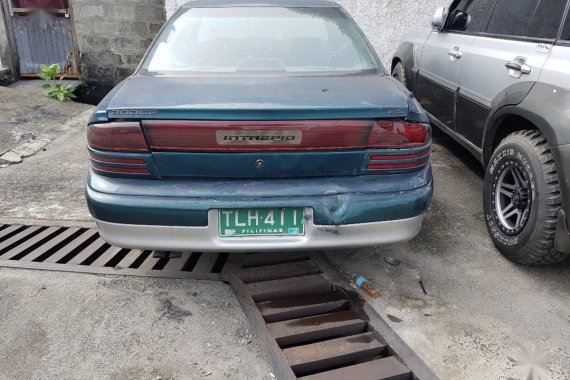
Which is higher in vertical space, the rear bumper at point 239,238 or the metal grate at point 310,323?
the rear bumper at point 239,238

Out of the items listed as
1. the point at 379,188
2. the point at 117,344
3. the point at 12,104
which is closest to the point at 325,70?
the point at 379,188

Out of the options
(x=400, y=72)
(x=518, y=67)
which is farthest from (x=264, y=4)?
(x=400, y=72)

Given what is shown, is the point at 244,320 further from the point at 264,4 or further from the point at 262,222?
the point at 264,4

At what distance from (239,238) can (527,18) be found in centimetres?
246

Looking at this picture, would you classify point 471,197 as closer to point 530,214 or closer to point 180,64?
point 530,214

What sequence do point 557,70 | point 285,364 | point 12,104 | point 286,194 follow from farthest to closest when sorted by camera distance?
point 12,104
point 557,70
point 286,194
point 285,364

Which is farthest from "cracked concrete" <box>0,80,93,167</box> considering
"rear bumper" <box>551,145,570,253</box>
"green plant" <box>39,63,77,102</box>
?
"rear bumper" <box>551,145,570,253</box>

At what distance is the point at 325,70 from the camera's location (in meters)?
2.98

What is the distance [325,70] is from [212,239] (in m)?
1.29

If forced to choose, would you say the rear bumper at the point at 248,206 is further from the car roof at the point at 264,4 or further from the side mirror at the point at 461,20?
the side mirror at the point at 461,20

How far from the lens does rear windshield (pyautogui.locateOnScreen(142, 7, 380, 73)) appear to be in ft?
9.86

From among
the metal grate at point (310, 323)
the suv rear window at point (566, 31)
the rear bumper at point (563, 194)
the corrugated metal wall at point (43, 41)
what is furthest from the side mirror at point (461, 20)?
the corrugated metal wall at point (43, 41)

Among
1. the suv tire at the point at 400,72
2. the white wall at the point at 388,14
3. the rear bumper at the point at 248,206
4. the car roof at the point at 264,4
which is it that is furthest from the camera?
the white wall at the point at 388,14

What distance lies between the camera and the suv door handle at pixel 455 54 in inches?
158
